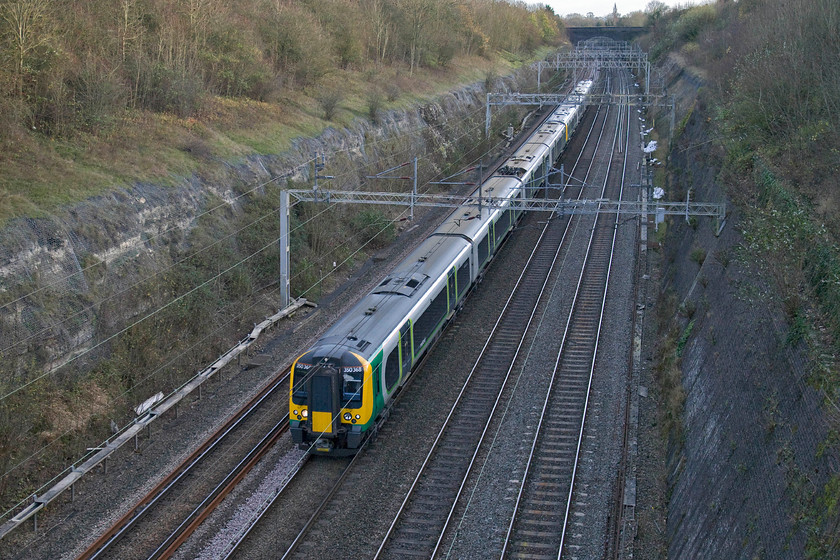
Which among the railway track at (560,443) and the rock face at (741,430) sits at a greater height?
the rock face at (741,430)

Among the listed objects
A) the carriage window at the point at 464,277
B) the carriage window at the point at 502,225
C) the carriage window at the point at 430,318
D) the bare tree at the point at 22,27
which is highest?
the bare tree at the point at 22,27

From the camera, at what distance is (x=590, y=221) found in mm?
35062

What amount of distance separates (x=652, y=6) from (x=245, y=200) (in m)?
132

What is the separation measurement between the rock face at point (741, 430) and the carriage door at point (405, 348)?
634 centimetres

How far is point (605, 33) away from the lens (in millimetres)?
124750

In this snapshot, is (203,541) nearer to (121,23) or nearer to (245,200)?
(245,200)

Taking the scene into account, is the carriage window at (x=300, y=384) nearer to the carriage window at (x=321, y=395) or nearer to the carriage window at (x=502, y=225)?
the carriage window at (x=321, y=395)

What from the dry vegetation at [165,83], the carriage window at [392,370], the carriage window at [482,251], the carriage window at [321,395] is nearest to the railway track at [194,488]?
the carriage window at [321,395]

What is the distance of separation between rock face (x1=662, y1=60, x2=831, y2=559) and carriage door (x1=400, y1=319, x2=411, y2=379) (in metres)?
6.34

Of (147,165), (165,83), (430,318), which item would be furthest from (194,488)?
(165,83)

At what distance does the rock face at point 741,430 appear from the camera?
10594 millimetres

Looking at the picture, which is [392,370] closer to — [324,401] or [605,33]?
[324,401]

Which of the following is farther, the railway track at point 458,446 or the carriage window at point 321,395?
the carriage window at point 321,395

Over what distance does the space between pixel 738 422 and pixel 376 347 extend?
7.29 m
